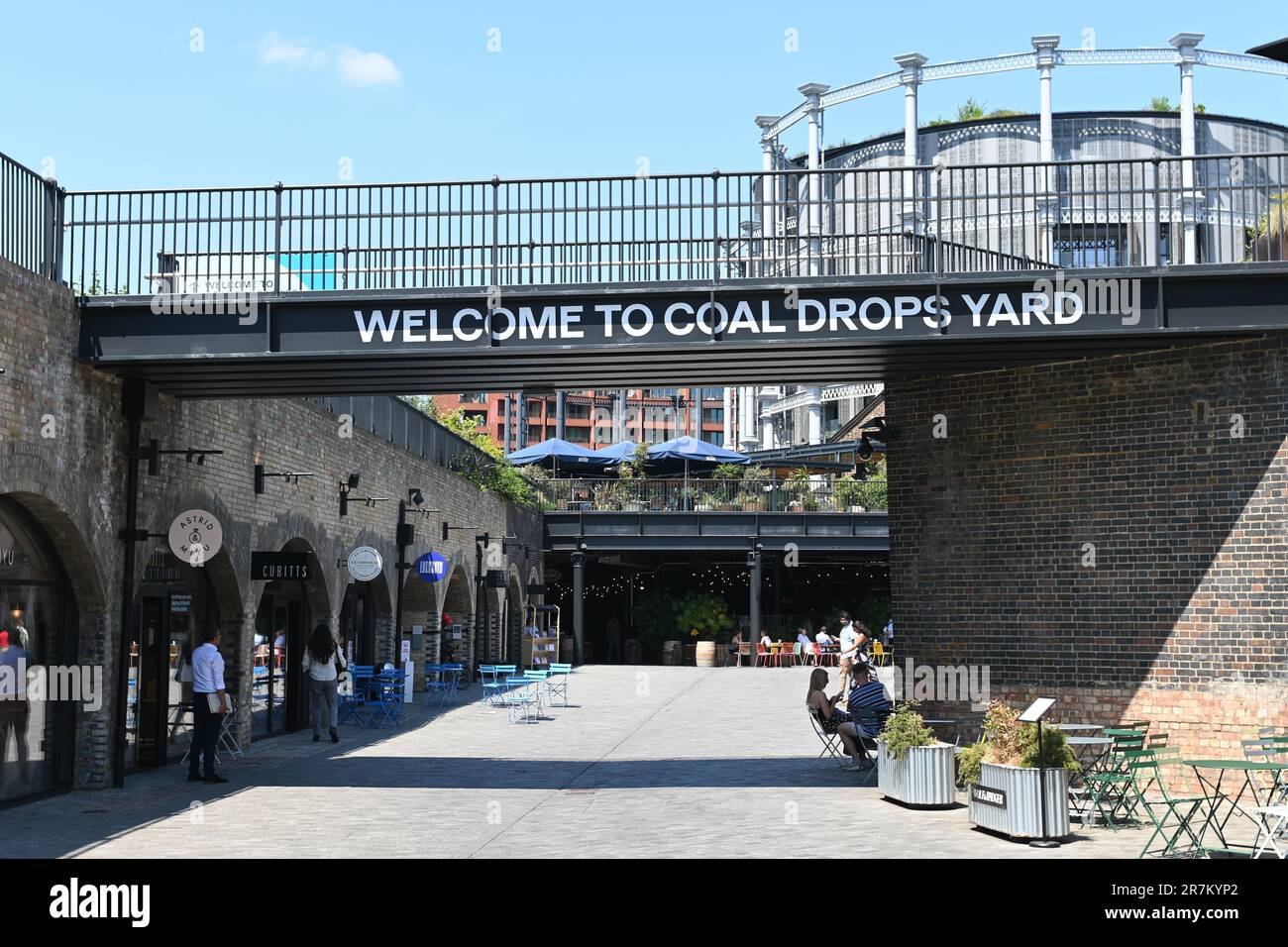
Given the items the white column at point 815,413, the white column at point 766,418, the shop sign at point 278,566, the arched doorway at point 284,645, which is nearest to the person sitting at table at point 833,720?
the shop sign at point 278,566

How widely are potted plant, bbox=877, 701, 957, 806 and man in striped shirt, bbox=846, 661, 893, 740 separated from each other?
232 centimetres

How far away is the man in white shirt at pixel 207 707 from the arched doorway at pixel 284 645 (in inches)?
176

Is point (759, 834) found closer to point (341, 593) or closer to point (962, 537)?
point (962, 537)

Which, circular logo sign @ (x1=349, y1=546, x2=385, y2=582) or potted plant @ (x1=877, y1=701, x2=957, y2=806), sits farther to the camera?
circular logo sign @ (x1=349, y1=546, x2=385, y2=582)

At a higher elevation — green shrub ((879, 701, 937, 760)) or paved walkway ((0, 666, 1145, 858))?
green shrub ((879, 701, 937, 760))

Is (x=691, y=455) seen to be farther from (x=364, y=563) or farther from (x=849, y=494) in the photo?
(x=364, y=563)

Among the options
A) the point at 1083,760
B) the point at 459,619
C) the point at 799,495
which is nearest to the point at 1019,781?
the point at 1083,760

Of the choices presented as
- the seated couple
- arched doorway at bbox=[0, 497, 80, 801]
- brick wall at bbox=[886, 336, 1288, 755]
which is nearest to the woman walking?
arched doorway at bbox=[0, 497, 80, 801]

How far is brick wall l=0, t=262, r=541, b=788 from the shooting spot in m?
12.0

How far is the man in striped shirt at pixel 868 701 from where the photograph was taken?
1530 cm

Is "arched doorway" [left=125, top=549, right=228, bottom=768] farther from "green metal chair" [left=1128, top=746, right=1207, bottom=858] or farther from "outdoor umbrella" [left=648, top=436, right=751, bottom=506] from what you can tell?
"outdoor umbrella" [left=648, top=436, right=751, bottom=506]

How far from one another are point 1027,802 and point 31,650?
9.22 meters

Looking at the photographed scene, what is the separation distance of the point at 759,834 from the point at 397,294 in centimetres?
595

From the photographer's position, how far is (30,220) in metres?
12.9
